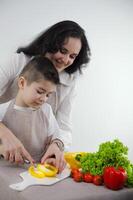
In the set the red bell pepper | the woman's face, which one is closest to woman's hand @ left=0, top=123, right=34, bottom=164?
the red bell pepper

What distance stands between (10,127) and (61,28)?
18.7 inches

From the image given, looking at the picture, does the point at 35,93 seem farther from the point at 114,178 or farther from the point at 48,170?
the point at 114,178

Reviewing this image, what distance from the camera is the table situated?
93 centimetres

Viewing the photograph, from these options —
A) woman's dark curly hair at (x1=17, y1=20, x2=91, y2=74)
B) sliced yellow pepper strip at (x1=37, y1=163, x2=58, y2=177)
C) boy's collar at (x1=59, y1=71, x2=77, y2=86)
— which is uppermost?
woman's dark curly hair at (x1=17, y1=20, x2=91, y2=74)

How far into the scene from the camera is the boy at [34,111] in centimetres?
125

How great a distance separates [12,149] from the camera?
3.76ft

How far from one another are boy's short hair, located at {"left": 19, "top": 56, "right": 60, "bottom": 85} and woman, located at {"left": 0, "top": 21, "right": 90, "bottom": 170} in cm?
14

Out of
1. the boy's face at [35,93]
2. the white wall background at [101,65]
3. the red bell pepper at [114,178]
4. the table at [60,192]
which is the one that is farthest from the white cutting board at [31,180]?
the white wall background at [101,65]

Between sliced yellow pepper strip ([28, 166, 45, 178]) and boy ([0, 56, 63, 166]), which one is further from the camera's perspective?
boy ([0, 56, 63, 166])

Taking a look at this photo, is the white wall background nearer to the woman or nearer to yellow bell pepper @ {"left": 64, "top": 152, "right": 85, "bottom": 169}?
the woman

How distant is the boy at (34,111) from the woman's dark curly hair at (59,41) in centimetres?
15

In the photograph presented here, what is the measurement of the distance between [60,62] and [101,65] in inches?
46.5

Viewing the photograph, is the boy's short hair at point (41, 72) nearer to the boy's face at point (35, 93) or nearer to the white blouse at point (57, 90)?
the boy's face at point (35, 93)

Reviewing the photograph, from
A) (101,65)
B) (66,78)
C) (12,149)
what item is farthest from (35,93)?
(101,65)
